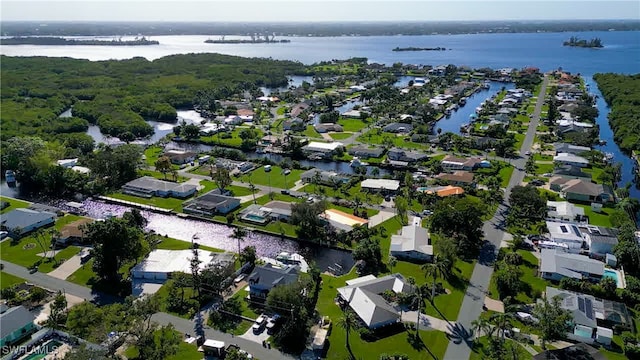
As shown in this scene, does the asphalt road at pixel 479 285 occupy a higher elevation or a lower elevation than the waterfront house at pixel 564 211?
lower

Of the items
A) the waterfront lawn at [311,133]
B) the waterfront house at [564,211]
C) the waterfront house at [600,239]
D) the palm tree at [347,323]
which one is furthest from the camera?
the waterfront lawn at [311,133]

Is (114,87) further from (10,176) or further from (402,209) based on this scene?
(402,209)

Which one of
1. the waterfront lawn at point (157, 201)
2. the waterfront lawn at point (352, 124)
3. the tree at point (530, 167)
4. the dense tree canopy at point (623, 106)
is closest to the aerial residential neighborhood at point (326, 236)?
the waterfront lawn at point (157, 201)

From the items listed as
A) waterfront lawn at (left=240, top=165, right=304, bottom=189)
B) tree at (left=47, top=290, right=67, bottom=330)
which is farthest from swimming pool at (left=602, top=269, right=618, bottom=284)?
tree at (left=47, top=290, right=67, bottom=330)

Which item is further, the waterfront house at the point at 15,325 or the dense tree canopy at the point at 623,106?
the dense tree canopy at the point at 623,106

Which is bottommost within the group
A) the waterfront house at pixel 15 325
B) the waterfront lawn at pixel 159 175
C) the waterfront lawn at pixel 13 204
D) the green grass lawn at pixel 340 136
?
the green grass lawn at pixel 340 136

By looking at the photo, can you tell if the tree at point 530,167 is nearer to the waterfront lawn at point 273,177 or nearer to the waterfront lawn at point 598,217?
the waterfront lawn at point 598,217

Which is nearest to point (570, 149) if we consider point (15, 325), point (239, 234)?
point (239, 234)
